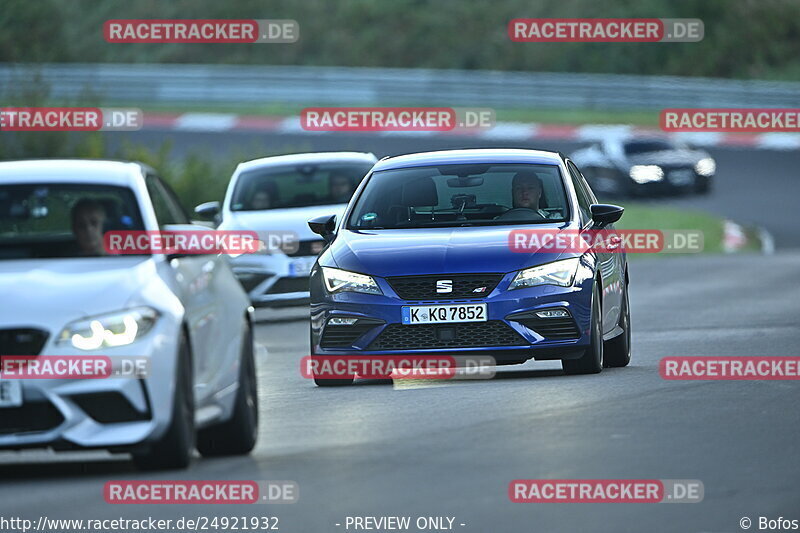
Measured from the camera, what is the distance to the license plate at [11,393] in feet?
28.9

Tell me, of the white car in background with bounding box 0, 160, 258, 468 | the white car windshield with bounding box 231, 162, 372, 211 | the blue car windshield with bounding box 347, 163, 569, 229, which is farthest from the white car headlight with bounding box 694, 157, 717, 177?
the white car in background with bounding box 0, 160, 258, 468

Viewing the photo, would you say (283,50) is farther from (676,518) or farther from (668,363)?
(676,518)

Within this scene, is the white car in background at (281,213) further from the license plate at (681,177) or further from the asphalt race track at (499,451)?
the license plate at (681,177)

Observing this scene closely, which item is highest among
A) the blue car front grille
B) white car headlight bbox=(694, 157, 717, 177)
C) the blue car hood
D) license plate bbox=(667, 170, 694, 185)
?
the blue car hood

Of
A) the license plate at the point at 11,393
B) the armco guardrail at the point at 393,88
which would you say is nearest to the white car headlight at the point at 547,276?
the license plate at the point at 11,393

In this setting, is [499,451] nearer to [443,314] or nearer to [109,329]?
[109,329]

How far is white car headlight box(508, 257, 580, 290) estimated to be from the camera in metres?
12.9

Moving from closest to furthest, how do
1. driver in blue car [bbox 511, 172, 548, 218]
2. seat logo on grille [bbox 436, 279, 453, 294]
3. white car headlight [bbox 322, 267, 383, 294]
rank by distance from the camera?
seat logo on grille [bbox 436, 279, 453, 294], white car headlight [bbox 322, 267, 383, 294], driver in blue car [bbox 511, 172, 548, 218]

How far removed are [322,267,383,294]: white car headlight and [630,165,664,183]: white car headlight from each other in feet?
88.8

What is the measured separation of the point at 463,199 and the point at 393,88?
114 ft

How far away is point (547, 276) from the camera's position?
1295 cm

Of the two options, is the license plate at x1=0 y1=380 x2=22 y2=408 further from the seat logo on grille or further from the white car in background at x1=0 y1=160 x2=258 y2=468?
the seat logo on grille

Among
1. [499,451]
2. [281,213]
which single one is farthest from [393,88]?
[499,451]

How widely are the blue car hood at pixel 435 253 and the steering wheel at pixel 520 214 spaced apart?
253mm
